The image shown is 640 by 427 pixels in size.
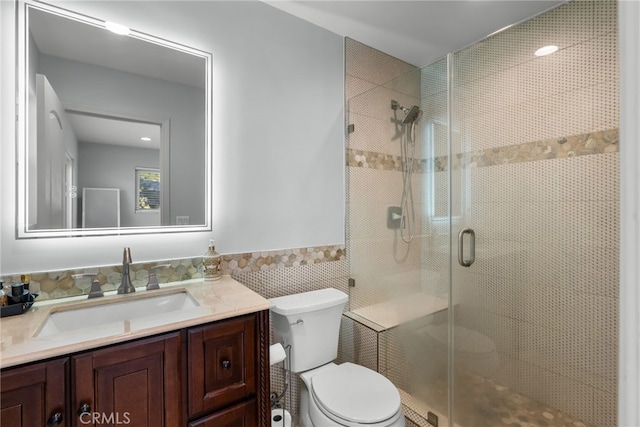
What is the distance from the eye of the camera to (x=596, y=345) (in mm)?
→ 1409

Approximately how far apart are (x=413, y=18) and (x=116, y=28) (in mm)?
1680

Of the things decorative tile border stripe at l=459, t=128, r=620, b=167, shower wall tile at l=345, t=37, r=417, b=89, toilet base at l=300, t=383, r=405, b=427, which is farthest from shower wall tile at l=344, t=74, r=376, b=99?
toilet base at l=300, t=383, r=405, b=427

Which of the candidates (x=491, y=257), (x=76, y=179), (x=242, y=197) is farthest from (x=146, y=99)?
(x=491, y=257)

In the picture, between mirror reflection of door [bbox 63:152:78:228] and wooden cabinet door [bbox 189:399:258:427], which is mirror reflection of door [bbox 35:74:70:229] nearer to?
mirror reflection of door [bbox 63:152:78:228]

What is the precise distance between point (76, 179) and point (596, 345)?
2466 millimetres

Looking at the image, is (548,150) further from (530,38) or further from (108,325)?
(108,325)

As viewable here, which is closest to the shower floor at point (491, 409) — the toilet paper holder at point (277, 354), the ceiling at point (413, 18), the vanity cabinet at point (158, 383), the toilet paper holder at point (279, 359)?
the toilet paper holder at point (279, 359)

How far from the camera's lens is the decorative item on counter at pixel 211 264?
1.52 meters

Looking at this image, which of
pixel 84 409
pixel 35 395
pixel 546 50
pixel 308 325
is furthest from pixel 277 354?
→ pixel 546 50

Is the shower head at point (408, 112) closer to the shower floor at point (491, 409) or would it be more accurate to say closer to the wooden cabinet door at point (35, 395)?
the shower floor at point (491, 409)

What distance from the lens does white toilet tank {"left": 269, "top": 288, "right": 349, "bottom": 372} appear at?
62.9 inches

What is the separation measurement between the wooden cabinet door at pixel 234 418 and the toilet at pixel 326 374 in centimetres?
37

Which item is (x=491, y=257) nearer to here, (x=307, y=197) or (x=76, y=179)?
(x=307, y=197)

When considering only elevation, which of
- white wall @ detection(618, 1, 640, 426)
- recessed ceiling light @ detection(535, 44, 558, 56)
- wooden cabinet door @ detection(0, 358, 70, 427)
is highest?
recessed ceiling light @ detection(535, 44, 558, 56)
